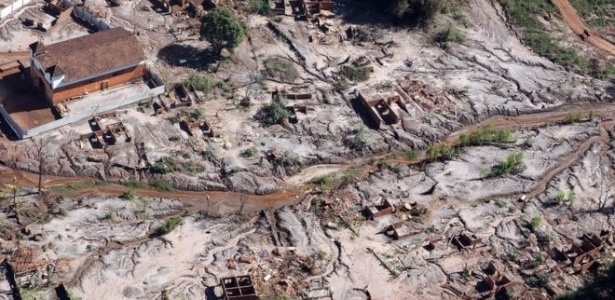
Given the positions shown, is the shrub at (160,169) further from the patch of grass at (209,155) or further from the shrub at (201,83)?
the shrub at (201,83)

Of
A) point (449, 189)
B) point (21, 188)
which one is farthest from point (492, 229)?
point (21, 188)

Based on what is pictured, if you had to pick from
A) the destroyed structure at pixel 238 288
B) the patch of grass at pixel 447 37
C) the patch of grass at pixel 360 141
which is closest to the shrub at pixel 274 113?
the patch of grass at pixel 360 141

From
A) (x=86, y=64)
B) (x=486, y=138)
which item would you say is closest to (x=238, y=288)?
(x=86, y=64)

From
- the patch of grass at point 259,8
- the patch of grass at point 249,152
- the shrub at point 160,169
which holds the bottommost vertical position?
the shrub at point 160,169

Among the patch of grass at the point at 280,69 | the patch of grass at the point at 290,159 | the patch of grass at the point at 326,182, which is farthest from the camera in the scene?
the patch of grass at the point at 280,69

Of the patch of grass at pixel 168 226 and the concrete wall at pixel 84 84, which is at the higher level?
the concrete wall at pixel 84 84

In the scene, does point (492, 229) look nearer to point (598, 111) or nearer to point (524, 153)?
point (524, 153)

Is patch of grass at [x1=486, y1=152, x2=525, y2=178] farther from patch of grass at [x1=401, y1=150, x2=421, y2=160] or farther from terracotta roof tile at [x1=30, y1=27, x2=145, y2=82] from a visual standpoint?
terracotta roof tile at [x1=30, y1=27, x2=145, y2=82]
